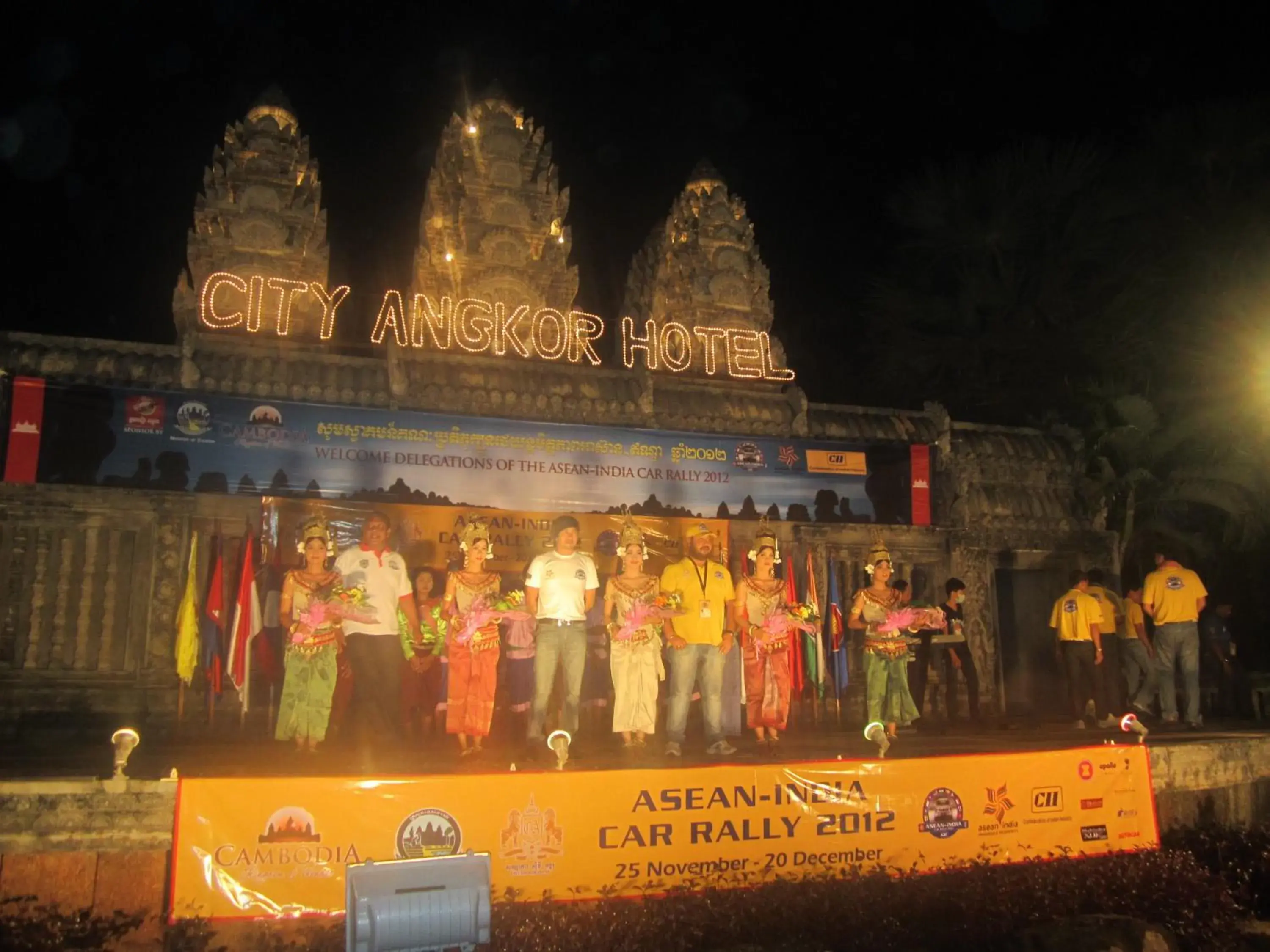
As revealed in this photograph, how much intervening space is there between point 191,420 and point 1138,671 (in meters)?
11.2

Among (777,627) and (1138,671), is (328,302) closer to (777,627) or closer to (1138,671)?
(777,627)

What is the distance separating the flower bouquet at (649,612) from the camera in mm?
8555

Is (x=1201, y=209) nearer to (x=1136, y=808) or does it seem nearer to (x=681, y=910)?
(x=1136, y=808)

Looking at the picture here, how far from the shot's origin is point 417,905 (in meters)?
4.87

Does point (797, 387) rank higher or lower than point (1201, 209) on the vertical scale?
lower

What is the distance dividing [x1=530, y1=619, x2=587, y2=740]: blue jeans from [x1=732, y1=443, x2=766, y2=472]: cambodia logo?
4364 millimetres

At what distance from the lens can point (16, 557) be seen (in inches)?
393

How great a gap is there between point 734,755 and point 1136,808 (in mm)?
3127

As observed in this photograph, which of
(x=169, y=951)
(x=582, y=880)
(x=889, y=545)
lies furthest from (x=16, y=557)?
(x=889, y=545)

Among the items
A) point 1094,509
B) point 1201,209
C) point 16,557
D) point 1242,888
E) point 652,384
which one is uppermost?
point 1201,209

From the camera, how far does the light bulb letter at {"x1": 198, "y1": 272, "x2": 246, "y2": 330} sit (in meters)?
11.8

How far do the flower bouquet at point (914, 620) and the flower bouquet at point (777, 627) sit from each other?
0.77 m

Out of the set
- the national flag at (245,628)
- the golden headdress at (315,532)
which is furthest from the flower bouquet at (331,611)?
the national flag at (245,628)

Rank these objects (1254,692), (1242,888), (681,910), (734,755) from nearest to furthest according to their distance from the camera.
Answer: (681,910), (1242,888), (734,755), (1254,692)
